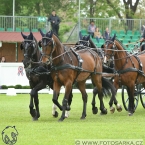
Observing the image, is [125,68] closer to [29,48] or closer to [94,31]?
[29,48]

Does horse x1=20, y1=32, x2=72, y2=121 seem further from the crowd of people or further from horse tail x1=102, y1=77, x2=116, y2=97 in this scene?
the crowd of people

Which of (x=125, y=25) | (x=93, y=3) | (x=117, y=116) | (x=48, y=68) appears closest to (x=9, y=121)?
(x=48, y=68)

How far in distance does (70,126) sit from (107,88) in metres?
4.22

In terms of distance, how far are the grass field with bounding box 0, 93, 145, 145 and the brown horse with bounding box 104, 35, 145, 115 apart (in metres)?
0.78

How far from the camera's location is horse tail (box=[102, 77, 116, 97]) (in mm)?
18344

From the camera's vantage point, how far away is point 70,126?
1450 cm

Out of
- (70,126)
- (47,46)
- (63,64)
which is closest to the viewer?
(70,126)

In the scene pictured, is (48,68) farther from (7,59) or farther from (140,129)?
(7,59)

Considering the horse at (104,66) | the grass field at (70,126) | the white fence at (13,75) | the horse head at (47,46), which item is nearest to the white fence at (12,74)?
the white fence at (13,75)

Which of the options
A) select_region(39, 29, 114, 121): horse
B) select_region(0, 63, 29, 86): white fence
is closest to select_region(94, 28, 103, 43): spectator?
select_region(0, 63, 29, 86): white fence

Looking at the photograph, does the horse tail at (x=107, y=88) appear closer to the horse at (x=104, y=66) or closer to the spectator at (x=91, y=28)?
the horse at (x=104, y=66)

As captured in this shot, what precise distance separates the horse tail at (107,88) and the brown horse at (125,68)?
0.15 meters

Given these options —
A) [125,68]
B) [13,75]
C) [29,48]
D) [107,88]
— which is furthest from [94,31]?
[29,48]

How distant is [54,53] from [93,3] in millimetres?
31873
